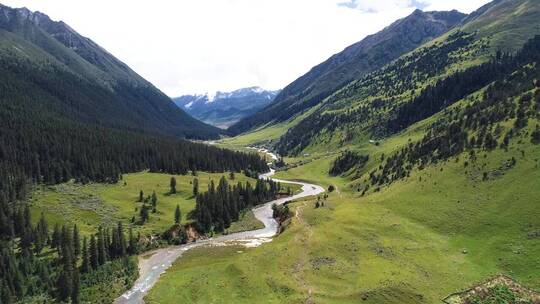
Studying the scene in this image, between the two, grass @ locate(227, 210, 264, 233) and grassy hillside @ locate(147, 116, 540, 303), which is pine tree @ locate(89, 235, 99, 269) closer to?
grassy hillside @ locate(147, 116, 540, 303)

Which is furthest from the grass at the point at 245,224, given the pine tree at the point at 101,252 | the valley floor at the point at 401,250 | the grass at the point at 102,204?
the pine tree at the point at 101,252

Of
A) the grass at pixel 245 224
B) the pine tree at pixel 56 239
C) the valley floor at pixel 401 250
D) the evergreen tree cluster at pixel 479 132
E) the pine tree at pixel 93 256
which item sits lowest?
the grass at pixel 245 224

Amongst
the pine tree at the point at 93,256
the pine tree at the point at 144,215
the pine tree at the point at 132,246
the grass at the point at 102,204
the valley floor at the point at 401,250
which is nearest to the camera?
the valley floor at the point at 401,250

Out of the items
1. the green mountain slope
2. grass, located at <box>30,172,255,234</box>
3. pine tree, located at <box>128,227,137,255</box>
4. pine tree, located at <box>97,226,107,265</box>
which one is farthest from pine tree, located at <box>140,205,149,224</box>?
pine tree, located at <box>97,226,107,265</box>

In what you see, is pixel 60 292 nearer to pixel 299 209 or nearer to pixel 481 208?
pixel 299 209

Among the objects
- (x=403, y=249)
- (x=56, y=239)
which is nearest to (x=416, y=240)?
(x=403, y=249)

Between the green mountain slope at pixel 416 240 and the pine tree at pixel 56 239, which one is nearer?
the green mountain slope at pixel 416 240

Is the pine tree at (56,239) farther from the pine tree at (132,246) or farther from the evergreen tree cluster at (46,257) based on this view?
the pine tree at (132,246)

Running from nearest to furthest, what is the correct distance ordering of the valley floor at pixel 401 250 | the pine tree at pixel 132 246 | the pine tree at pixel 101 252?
the valley floor at pixel 401 250 → the pine tree at pixel 101 252 → the pine tree at pixel 132 246

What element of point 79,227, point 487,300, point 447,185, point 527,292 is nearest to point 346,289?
point 487,300

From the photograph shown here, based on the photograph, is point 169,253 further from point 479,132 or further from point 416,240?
point 479,132
